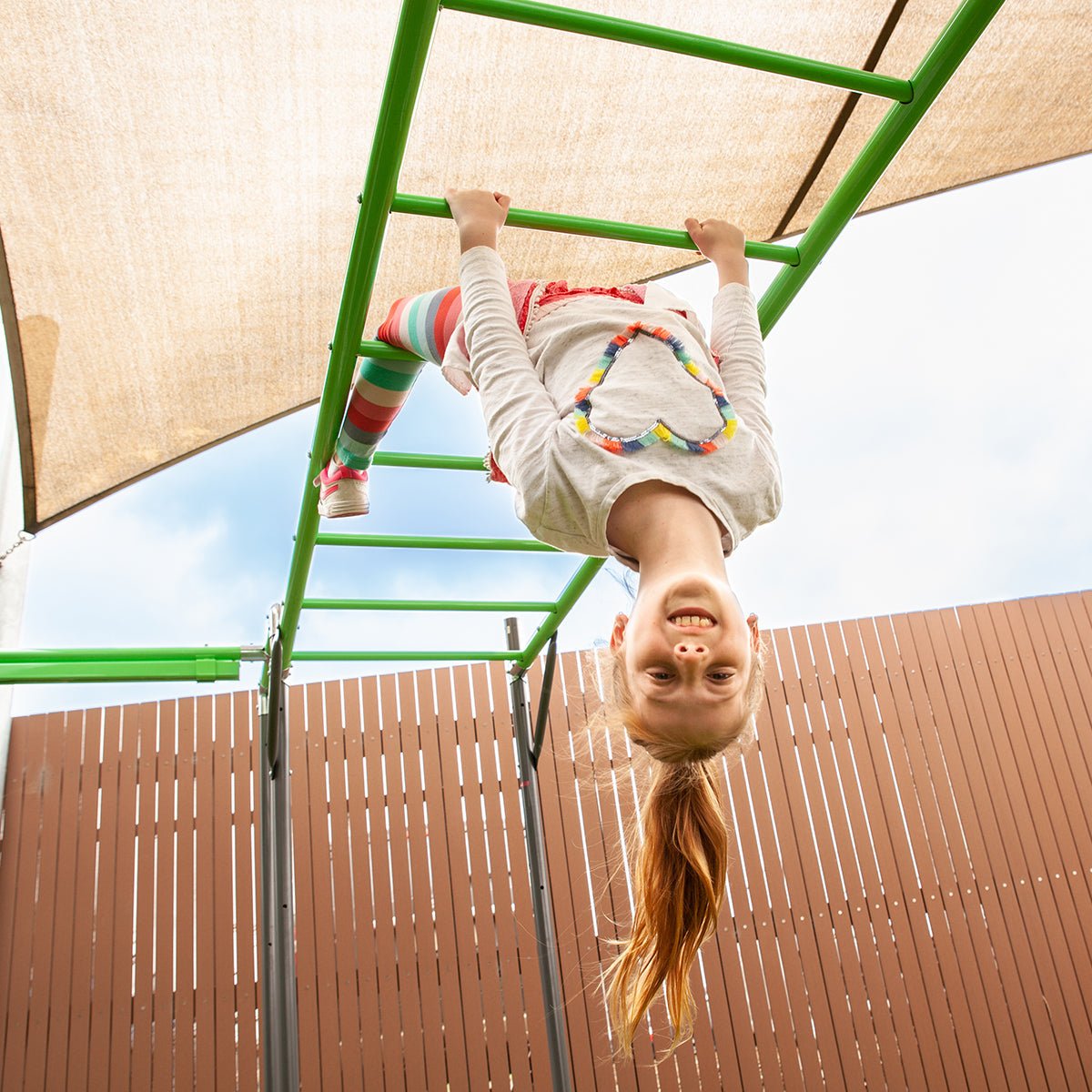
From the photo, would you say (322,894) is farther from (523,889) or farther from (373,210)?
(373,210)

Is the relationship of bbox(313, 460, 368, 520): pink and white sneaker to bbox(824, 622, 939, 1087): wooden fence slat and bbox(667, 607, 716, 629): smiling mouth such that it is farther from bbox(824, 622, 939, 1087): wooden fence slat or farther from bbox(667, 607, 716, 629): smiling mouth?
bbox(824, 622, 939, 1087): wooden fence slat

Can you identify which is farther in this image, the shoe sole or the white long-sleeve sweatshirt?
the shoe sole

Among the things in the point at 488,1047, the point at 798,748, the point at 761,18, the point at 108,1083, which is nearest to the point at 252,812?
the point at 108,1083

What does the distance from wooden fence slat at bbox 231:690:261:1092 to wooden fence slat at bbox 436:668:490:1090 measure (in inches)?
28.3

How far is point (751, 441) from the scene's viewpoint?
3.61ft

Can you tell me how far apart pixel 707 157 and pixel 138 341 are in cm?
120

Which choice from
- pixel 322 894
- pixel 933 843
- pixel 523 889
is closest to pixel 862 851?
pixel 933 843

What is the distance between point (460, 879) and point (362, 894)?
371 mm

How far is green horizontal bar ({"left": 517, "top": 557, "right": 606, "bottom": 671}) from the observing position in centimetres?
201

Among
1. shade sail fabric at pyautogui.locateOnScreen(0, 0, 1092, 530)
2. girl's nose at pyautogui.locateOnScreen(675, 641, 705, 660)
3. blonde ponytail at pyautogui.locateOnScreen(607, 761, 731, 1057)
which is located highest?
shade sail fabric at pyautogui.locateOnScreen(0, 0, 1092, 530)

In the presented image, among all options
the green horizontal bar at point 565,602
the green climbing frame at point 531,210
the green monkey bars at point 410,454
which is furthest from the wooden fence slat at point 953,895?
the green climbing frame at point 531,210

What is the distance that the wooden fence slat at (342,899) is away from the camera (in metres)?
3.34

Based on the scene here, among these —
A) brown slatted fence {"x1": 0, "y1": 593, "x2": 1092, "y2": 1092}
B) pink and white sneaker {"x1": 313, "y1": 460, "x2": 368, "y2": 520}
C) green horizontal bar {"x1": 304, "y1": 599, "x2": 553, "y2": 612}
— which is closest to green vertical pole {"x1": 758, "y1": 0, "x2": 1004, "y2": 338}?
pink and white sneaker {"x1": 313, "y1": 460, "x2": 368, "y2": 520}

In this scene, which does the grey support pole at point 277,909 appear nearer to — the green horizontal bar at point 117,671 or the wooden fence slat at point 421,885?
the green horizontal bar at point 117,671
